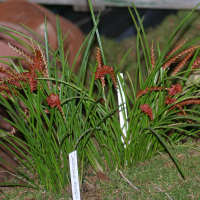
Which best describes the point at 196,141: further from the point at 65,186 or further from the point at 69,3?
the point at 69,3

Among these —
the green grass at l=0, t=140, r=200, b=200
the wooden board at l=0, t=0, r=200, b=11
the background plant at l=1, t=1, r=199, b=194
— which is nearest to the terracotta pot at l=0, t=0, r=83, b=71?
the wooden board at l=0, t=0, r=200, b=11

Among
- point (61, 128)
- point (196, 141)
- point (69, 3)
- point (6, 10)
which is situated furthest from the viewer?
point (69, 3)

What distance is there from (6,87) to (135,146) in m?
0.62

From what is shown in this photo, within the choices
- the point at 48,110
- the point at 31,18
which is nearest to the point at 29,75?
the point at 48,110

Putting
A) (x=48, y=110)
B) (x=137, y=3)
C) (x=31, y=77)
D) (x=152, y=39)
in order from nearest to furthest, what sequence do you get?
Result: (x=31, y=77) → (x=48, y=110) → (x=152, y=39) → (x=137, y=3)

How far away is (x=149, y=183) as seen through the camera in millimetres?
1093

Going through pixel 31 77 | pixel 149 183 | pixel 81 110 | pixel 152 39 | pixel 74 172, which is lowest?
pixel 149 183

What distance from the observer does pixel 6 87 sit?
97 cm

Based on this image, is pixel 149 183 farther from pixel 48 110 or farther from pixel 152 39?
pixel 152 39

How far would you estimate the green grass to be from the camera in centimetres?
103

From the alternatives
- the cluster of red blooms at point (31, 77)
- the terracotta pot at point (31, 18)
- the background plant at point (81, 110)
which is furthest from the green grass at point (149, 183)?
the terracotta pot at point (31, 18)

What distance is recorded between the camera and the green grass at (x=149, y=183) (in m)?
1.03

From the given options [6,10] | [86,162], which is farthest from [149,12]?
[86,162]

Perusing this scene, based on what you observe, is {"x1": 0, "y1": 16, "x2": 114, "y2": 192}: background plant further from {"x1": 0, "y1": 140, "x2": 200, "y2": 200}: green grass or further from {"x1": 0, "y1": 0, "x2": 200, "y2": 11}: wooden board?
{"x1": 0, "y1": 0, "x2": 200, "y2": 11}: wooden board
